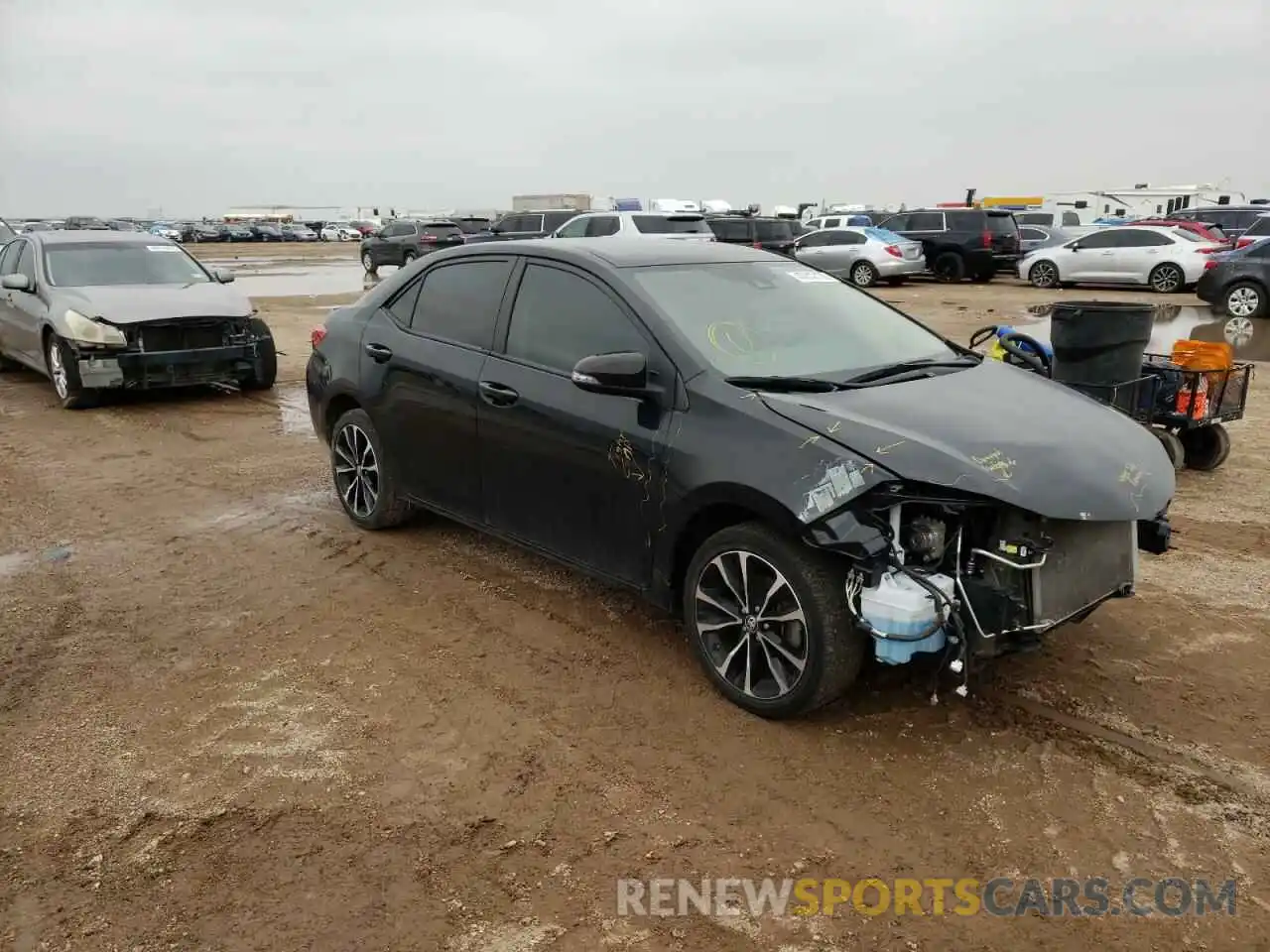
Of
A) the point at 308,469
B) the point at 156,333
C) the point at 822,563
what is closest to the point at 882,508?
the point at 822,563

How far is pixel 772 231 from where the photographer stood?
24.1 metres

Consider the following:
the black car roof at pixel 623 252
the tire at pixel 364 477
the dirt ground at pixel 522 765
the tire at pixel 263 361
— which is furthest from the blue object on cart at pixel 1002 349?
the tire at pixel 263 361

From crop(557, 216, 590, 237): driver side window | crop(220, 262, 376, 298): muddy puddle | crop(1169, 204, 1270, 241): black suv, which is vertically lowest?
crop(220, 262, 376, 298): muddy puddle

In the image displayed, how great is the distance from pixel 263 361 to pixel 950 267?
20.1 metres

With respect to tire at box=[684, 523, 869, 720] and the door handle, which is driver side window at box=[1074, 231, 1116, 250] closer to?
the door handle

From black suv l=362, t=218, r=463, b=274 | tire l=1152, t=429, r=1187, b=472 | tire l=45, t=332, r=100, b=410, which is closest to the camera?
tire l=1152, t=429, r=1187, b=472

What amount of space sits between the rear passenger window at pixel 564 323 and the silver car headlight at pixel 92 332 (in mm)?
5972

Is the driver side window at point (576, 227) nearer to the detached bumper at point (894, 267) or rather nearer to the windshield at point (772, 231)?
the windshield at point (772, 231)

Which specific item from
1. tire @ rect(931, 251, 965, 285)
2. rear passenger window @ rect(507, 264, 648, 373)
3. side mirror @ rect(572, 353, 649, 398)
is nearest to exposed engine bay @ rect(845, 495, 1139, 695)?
side mirror @ rect(572, 353, 649, 398)

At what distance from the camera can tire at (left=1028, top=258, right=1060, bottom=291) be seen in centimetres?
2286

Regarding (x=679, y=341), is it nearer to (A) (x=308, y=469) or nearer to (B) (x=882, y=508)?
(B) (x=882, y=508)

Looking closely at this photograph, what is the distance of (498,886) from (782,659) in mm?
1332

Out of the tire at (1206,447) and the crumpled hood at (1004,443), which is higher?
the crumpled hood at (1004,443)

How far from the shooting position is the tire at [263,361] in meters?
9.85
